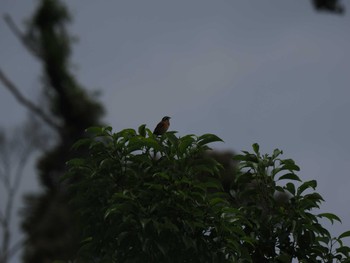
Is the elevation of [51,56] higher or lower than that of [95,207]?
higher

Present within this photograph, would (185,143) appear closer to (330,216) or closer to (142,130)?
(142,130)

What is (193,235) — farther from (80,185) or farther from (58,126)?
(58,126)

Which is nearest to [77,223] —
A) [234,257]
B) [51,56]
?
[234,257]

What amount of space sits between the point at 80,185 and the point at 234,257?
7.05ft

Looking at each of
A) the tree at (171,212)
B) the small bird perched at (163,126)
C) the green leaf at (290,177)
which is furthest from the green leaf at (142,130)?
the small bird perched at (163,126)

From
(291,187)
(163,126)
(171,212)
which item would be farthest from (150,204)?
(163,126)

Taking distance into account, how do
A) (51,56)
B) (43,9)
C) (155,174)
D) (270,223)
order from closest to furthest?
1. (155,174)
2. (270,223)
3. (51,56)
4. (43,9)

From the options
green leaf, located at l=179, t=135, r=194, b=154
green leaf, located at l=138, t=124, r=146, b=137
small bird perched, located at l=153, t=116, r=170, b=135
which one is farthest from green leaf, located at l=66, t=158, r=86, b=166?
small bird perched, located at l=153, t=116, r=170, b=135

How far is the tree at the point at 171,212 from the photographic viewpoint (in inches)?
349

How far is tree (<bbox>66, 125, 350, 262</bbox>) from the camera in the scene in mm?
8875

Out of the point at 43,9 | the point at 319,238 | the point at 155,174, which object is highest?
the point at 43,9

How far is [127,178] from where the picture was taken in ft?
30.7

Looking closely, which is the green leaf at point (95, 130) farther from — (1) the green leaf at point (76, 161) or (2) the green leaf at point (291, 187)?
(2) the green leaf at point (291, 187)

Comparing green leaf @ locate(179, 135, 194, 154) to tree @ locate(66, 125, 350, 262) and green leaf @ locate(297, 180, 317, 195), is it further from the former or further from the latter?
green leaf @ locate(297, 180, 317, 195)
